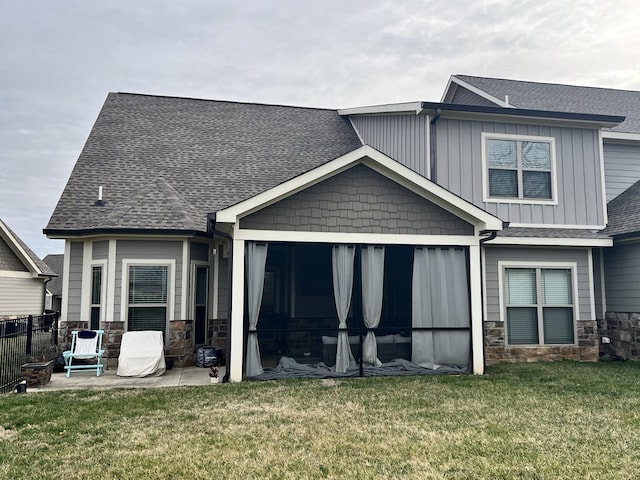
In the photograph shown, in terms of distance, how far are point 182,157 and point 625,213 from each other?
981cm

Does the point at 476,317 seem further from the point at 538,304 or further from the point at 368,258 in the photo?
the point at 538,304

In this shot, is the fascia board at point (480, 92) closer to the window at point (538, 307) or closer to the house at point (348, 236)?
the house at point (348, 236)

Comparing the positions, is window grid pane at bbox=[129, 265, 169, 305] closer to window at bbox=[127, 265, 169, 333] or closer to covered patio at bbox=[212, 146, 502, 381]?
window at bbox=[127, 265, 169, 333]

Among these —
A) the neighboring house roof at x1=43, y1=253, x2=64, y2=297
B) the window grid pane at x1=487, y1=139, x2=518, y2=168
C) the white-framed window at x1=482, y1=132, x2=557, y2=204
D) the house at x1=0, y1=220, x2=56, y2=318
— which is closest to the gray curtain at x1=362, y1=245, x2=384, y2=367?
the white-framed window at x1=482, y1=132, x2=557, y2=204

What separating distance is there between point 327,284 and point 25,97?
63.7 feet

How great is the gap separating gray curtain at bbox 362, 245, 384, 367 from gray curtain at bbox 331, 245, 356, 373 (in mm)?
242

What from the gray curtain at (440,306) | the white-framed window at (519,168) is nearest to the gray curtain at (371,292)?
the gray curtain at (440,306)

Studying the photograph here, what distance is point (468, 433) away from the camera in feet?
16.0

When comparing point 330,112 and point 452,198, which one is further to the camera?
point 330,112

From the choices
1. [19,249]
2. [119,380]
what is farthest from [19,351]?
[19,249]

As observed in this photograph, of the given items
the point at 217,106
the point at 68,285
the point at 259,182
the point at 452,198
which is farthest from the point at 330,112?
the point at 68,285

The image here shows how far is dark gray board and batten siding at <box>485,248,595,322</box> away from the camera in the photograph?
9.54 meters

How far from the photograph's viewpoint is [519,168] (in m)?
10.1

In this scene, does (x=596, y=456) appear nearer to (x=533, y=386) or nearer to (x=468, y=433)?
(x=468, y=433)
